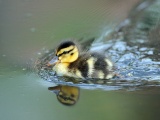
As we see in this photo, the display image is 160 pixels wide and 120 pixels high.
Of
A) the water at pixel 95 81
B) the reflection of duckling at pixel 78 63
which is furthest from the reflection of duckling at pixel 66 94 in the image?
the reflection of duckling at pixel 78 63

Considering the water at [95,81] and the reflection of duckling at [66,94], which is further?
the reflection of duckling at [66,94]

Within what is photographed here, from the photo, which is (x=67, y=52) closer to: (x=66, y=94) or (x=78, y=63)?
(x=78, y=63)

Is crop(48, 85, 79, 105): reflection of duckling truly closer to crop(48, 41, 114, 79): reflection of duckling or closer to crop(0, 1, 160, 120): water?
crop(0, 1, 160, 120): water

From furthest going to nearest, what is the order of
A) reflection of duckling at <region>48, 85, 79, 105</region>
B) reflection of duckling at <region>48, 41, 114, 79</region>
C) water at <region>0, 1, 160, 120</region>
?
1. reflection of duckling at <region>48, 41, 114, 79</region>
2. reflection of duckling at <region>48, 85, 79, 105</region>
3. water at <region>0, 1, 160, 120</region>

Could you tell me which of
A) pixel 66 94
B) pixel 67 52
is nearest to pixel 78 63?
pixel 67 52

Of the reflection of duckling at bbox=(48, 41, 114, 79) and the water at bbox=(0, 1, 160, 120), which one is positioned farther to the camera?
the reflection of duckling at bbox=(48, 41, 114, 79)

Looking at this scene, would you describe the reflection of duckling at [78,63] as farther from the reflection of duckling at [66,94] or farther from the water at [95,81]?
the reflection of duckling at [66,94]

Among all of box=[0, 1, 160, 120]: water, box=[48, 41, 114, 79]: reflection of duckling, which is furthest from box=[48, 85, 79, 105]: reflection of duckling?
box=[48, 41, 114, 79]: reflection of duckling
